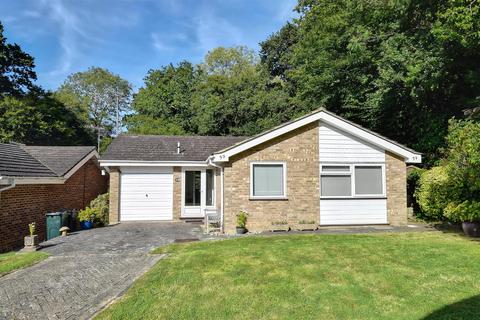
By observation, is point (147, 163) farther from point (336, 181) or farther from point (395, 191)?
point (395, 191)

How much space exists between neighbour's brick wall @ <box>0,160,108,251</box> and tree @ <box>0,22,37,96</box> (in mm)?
23516

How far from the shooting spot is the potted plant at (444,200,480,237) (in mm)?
→ 10352

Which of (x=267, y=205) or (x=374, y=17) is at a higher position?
(x=374, y=17)

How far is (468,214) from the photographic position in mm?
10445

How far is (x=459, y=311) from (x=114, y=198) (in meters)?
15.0

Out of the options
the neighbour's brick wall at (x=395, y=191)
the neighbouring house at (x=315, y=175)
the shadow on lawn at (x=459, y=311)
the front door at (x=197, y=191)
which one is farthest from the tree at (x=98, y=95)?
the shadow on lawn at (x=459, y=311)

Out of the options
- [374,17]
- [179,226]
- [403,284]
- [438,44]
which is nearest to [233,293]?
[403,284]

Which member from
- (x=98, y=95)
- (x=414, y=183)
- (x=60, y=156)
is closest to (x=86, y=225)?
(x=60, y=156)

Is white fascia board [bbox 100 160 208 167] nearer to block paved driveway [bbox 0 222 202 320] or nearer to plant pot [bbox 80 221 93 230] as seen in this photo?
plant pot [bbox 80 221 93 230]

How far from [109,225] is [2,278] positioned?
27.6ft

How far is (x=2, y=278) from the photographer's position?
24.4 feet

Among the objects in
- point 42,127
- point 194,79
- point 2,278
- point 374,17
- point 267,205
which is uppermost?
point 194,79

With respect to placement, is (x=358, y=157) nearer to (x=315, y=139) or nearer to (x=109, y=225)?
(x=315, y=139)

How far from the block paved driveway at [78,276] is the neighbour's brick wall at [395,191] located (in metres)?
7.96
